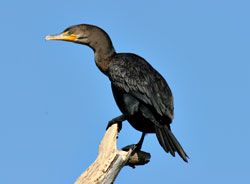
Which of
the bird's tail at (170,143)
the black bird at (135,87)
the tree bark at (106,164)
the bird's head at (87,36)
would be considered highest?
the bird's head at (87,36)

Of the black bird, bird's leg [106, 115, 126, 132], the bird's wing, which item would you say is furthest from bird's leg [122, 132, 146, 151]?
the bird's wing

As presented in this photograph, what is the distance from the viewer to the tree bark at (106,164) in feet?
23.7

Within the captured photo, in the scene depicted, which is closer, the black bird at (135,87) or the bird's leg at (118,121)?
the bird's leg at (118,121)

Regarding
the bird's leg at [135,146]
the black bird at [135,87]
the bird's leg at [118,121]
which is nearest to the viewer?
the bird's leg at [135,146]

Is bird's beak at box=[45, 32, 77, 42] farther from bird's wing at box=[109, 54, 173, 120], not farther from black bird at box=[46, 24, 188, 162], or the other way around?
bird's wing at box=[109, 54, 173, 120]

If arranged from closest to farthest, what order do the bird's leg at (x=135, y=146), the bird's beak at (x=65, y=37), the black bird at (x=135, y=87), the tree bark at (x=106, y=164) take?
the tree bark at (x=106, y=164) < the bird's leg at (x=135, y=146) < the black bird at (x=135, y=87) < the bird's beak at (x=65, y=37)

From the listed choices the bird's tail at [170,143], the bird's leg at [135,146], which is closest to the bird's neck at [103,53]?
the bird's leg at [135,146]

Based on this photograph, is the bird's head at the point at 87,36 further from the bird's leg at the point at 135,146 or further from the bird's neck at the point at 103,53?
the bird's leg at the point at 135,146

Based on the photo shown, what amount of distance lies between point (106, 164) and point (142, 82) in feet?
6.33

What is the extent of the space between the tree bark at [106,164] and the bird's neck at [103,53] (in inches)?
65.0

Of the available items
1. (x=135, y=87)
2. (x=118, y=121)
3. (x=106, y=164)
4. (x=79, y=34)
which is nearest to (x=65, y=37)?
(x=79, y=34)

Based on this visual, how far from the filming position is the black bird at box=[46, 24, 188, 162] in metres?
8.76

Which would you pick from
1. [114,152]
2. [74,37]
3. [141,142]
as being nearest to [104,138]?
[114,152]

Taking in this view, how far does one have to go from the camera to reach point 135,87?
9000 millimetres
